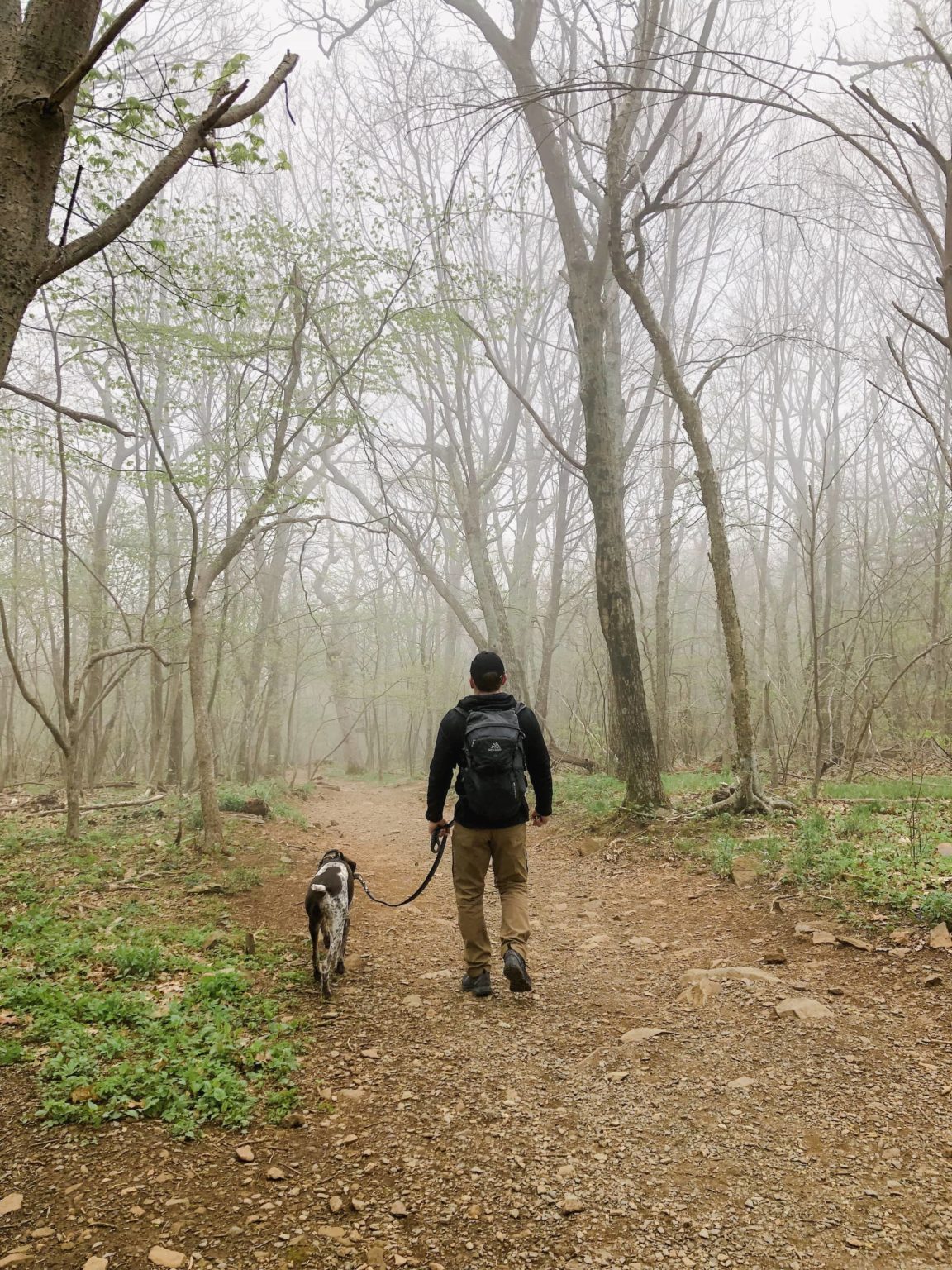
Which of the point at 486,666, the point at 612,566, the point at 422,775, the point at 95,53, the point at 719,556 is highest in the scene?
the point at 95,53

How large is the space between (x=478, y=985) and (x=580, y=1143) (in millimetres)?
1537

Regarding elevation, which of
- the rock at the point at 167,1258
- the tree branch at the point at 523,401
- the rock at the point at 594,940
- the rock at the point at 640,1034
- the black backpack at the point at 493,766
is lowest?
the rock at the point at 594,940

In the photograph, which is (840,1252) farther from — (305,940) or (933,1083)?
(305,940)

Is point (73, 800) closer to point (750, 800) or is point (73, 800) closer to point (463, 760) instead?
point (463, 760)

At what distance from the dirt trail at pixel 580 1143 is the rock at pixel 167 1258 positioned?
→ 31 mm

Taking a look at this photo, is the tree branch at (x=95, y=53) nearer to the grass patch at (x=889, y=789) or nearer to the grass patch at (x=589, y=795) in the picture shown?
the grass patch at (x=589, y=795)

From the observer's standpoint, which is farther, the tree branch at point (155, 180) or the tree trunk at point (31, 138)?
the tree branch at point (155, 180)

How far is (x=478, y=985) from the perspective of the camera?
416 centimetres

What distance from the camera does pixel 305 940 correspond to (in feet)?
16.5

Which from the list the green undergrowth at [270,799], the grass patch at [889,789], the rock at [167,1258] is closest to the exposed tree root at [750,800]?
the grass patch at [889,789]

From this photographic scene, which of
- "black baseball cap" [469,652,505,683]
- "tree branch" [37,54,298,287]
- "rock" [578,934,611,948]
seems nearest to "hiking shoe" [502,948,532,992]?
"rock" [578,934,611,948]

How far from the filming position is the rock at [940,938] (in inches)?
155

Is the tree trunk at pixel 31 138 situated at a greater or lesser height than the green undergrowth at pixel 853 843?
greater

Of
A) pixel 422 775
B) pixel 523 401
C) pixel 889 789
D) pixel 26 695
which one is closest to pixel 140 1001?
pixel 26 695
